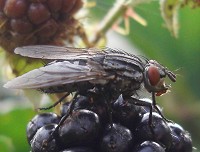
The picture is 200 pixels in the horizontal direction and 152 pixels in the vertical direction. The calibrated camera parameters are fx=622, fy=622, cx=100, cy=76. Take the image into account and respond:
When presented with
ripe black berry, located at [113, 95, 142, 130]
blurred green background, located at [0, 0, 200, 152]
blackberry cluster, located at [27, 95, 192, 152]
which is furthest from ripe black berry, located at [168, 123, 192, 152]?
blurred green background, located at [0, 0, 200, 152]

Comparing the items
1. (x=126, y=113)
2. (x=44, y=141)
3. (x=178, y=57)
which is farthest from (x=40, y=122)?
(x=178, y=57)

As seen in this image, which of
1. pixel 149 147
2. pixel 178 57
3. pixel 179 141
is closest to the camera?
pixel 149 147

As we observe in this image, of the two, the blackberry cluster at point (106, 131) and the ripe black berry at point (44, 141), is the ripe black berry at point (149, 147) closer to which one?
the blackberry cluster at point (106, 131)

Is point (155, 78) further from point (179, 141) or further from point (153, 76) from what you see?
point (179, 141)

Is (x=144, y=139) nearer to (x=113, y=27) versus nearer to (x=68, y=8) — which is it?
(x=68, y=8)

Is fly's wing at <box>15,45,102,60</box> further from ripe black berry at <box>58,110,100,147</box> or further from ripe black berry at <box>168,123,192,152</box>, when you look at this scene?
ripe black berry at <box>168,123,192,152</box>

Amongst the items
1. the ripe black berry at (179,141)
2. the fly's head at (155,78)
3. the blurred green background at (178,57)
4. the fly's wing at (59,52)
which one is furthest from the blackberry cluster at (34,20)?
the blurred green background at (178,57)

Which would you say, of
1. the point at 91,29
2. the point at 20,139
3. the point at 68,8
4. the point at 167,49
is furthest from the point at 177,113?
the point at 68,8
